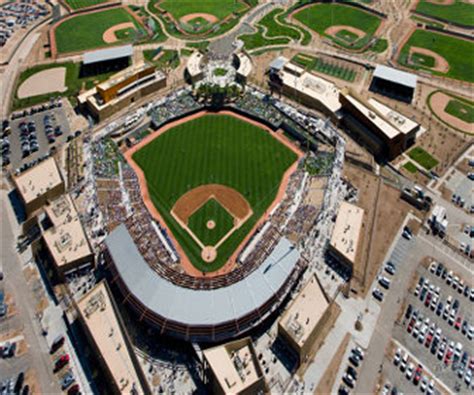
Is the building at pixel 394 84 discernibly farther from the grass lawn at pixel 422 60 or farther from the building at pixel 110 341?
the building at pixel 110 341

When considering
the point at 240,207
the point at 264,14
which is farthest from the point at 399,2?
the point at 240,207

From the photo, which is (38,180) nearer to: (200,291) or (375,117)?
(200,291)

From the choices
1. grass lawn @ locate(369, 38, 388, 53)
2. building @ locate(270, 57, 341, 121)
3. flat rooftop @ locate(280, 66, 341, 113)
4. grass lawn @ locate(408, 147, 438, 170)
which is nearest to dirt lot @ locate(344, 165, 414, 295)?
grass lawn @ locate(408, 147, 438, 170)

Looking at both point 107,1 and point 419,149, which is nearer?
point 419,149

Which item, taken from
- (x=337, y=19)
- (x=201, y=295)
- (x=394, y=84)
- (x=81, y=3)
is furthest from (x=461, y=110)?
(x=81, y=3)

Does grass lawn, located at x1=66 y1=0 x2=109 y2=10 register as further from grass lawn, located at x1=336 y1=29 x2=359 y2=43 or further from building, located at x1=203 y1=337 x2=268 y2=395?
building, located at x1=203 y1=337 x2=268 y2=395

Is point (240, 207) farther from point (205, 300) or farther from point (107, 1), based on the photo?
point (107, 1)

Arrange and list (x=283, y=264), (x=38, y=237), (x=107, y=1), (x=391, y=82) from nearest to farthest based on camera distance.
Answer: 1. (x=283, y=264)
2. (x=38, y=237)
3. (x=391, y=82)
4. (x=107, y=1)
